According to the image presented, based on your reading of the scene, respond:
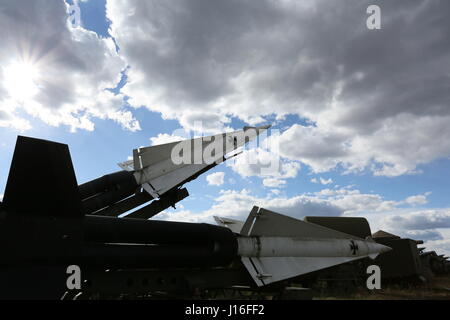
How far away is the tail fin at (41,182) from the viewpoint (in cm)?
490

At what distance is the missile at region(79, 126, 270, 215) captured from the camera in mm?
9477

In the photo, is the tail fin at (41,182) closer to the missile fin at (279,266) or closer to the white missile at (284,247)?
the white missile at (284,247)

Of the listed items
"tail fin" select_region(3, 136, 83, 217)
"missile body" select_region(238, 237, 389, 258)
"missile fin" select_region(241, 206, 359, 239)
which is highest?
"tail fin" select_region(3, 136, 83, 217)

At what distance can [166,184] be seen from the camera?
984cm

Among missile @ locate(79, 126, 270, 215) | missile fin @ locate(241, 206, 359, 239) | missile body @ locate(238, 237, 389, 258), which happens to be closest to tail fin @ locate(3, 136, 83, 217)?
missile body @ locate(238, 237, 389, 258)

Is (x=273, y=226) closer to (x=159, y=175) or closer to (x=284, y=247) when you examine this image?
(x=284, y=247)

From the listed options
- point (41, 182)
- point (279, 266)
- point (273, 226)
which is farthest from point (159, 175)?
point (41, 182)

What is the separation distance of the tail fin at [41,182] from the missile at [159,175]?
4.05 m

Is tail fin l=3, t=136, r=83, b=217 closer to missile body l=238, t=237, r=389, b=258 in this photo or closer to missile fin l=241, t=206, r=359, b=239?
missile body l=238, t=237, r=389, b=258

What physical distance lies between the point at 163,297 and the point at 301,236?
131 inches

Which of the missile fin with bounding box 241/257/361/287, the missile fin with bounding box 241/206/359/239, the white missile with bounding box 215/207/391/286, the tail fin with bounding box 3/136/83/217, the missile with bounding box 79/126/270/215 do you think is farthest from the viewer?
the missile with bounding box 79/126/270/215

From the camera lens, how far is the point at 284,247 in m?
7.38

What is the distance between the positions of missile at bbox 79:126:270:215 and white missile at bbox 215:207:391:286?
2871 mm

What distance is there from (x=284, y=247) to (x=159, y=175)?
451 cm
